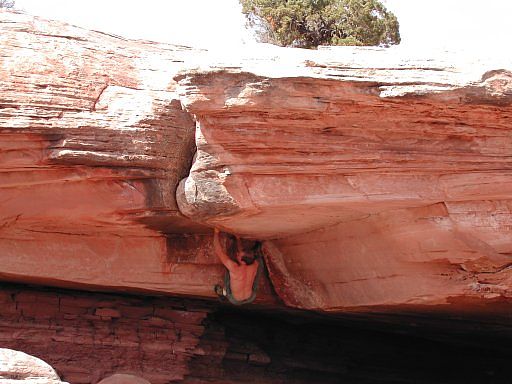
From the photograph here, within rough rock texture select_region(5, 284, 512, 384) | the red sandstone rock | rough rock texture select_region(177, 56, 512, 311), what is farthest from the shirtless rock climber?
the red sandstone rock

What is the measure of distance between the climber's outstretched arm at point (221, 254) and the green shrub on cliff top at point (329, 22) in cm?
982

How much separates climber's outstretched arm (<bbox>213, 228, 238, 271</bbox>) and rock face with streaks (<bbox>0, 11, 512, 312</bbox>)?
0.74ft

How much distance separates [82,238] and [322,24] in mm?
11243

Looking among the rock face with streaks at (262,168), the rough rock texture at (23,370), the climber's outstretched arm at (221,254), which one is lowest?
the rough rock texture at (23,370)

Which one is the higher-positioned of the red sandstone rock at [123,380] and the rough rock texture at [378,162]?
the rough rock texture at [378,162]

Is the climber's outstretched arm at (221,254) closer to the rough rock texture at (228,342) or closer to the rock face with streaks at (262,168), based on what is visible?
the rock face with streaks at (262,168)

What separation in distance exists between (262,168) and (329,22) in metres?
12.0

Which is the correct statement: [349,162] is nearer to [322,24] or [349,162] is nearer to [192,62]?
[192,62]

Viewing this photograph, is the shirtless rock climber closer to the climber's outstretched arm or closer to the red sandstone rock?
the climber's outstretched arm

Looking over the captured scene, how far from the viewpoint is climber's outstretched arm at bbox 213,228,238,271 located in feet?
30.0

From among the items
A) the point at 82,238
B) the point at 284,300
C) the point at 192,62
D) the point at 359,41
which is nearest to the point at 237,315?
the point at 284,300

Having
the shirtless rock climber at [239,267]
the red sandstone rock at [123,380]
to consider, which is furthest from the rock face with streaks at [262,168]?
the red sandstone rock at [123,380]

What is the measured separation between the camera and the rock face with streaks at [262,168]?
278 inches

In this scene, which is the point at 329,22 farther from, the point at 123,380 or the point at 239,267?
the point at 123,380
